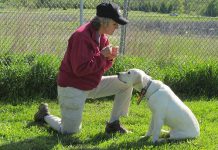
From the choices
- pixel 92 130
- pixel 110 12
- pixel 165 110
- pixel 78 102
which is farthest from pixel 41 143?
pixel 110 12

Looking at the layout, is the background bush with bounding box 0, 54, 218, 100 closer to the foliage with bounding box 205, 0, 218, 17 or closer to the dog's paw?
the foliage with bounding box 205, 0, 218, 17

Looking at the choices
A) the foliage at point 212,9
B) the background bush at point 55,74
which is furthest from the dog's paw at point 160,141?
the foliage at point 212,9

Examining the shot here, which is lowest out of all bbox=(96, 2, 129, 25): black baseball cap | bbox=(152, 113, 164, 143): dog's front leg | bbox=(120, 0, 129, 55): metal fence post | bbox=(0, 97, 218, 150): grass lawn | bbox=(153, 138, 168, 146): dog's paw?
bbox=(0, 97, 218, 150): grass lawn

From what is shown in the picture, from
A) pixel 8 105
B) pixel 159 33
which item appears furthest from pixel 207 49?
pixel 8 105

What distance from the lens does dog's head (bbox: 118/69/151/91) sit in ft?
15.4

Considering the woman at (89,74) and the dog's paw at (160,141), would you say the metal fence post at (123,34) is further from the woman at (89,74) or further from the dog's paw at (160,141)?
the dog's paw at (160,141)

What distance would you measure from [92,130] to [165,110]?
1031mm

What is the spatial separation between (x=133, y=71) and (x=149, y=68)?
244cm

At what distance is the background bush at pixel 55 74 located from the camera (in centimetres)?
641

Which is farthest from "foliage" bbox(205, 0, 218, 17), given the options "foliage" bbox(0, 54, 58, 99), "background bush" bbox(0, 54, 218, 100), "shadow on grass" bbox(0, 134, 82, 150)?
"shadow on grass" bbox(0, 134, 82, 150)

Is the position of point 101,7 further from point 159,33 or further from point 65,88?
point 159,33

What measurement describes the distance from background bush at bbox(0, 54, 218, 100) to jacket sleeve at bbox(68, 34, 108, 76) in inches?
75.4

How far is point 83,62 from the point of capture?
4582mm

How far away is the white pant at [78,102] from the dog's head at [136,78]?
0.28 meters
